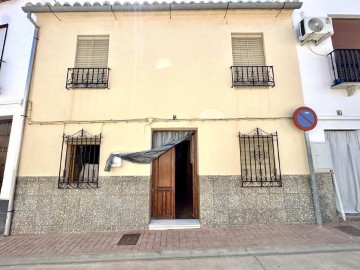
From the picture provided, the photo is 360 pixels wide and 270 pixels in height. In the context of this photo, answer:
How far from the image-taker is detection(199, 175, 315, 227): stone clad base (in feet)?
17.7

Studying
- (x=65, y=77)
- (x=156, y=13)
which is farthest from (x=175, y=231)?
(x=156, y=13)

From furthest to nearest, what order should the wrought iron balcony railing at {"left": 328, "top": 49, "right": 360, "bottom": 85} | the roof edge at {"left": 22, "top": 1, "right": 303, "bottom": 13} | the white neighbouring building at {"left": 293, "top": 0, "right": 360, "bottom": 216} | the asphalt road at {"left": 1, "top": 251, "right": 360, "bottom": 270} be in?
the roof edge at {"left": 22, "top": 1, "right": 303, "bottom": 13}, the wrought iron balcony railing at {"left": 328, "top": 49, "right": 360, "bottom": 85}, the white neighbouring building at {"left": 293, "top": 0, "right": 360, "bottom": 216}, the asphalt road at {"left": 1, "top": 251, "right": 360, "bottom": 270}

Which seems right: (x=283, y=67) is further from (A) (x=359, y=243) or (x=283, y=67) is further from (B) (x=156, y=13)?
(A) (x=359, y=243)

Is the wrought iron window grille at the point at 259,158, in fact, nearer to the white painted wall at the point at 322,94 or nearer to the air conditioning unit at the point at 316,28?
the white painted wall at the point at 322,94

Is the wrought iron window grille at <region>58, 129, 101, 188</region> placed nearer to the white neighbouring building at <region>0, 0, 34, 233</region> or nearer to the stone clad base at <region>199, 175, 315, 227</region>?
the white neighbouring building at <region>0, 0, 34, 233</region>

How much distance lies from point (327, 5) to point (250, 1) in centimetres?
275

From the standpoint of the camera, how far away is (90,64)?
6.27 meters

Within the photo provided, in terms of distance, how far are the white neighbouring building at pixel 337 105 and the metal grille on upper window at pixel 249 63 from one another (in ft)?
3.64

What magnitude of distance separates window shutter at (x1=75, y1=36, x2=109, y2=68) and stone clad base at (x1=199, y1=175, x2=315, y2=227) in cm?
474

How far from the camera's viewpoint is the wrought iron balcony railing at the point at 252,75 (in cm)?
604

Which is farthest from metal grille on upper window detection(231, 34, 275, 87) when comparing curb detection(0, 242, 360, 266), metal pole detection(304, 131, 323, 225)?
curb detection(0, 242, 360, 266)

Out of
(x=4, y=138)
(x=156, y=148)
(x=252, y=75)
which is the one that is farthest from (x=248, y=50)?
(x=4, y=138)

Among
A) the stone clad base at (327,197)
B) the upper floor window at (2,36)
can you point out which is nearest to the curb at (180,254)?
the stone clad base at (327,197)

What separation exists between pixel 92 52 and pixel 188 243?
6106 millimetres
